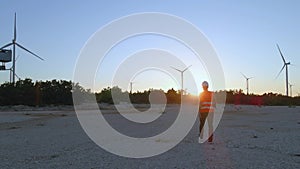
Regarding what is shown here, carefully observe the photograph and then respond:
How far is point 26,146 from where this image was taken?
14.2 metres

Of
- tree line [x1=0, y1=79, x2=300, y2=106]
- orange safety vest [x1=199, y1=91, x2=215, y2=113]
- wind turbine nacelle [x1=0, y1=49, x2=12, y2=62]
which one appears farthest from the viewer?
wind turbine nacelle [x1=0, y1=49, x2=12, y2=62]

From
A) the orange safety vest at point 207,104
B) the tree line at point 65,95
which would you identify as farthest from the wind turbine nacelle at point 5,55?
the orange safety vest at point 207,104

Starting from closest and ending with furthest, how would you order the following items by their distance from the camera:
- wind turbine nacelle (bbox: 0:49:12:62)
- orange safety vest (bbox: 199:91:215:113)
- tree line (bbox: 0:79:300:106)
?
1. orange safety vest (bbox: 199:91:215:113)
2. tree line (bbox: 0:79:300:106)
3. wind turbine nacelle (bbox: 0:49:12:62)

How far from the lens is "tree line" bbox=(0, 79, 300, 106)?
70.4 m

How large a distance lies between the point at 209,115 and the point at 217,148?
7.45ft

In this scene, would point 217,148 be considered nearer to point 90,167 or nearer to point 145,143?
point 145,143

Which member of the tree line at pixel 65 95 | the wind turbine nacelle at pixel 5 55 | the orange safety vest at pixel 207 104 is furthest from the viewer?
the wind turbine nacelle at pixel 5 55

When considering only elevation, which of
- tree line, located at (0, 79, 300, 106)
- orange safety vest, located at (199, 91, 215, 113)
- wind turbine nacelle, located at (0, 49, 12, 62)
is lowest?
orange safety vest, located at (199, 91, 215, 113)

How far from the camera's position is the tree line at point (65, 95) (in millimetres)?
70387

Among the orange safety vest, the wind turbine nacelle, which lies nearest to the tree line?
the wind turbine nacelle

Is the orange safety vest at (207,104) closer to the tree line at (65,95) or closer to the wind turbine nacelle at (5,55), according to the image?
the tree line at (65,95)

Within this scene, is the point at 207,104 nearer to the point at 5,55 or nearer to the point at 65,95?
the point at 65,95

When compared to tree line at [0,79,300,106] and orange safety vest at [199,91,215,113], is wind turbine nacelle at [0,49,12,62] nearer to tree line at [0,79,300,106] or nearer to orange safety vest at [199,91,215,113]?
tree line at [0,79,300,106]

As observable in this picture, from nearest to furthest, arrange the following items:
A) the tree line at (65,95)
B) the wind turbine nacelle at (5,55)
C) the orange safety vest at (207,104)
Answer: the orange safety vest at (207,104)
the tree line at (65,95)
the wind turbine nacelle at (5,55)
